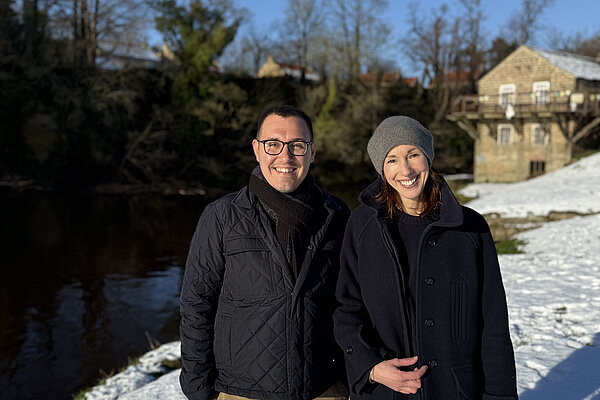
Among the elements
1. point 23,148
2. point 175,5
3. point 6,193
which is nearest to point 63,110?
point 23,148

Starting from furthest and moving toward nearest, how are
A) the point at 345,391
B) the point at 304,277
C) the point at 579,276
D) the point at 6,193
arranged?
the point at 6,193, the point at 579,276, the point at 345,391, the point at 304,277

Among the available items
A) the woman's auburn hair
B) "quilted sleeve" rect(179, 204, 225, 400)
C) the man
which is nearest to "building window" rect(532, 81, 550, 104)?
the woman's auburn hair

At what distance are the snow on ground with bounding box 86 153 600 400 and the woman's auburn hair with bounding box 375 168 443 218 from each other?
2.37 metres

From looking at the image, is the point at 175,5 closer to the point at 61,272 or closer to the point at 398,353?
the point at 61,272

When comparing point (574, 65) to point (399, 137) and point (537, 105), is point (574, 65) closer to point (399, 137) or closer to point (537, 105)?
point (537, 105)

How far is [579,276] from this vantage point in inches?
291

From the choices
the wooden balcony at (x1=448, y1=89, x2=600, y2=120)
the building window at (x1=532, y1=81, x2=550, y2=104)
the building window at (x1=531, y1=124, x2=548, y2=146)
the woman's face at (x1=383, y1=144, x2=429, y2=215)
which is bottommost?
the woman's face at (x1=383, y1=144, x2=429, y2=215)

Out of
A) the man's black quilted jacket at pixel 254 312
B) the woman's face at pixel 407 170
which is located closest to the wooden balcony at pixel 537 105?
the woman's face at pixel 407 170

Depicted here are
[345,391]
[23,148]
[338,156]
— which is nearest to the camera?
[345,391]

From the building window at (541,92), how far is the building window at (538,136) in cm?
140

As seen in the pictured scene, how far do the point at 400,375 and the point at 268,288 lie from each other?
2.48 feet

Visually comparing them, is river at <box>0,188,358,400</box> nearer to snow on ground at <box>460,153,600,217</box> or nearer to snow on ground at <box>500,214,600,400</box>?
snow on ground at <box>500,214,600,400</box>

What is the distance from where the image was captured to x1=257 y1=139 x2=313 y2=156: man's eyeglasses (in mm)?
2518

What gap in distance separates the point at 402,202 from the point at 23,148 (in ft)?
91.3
